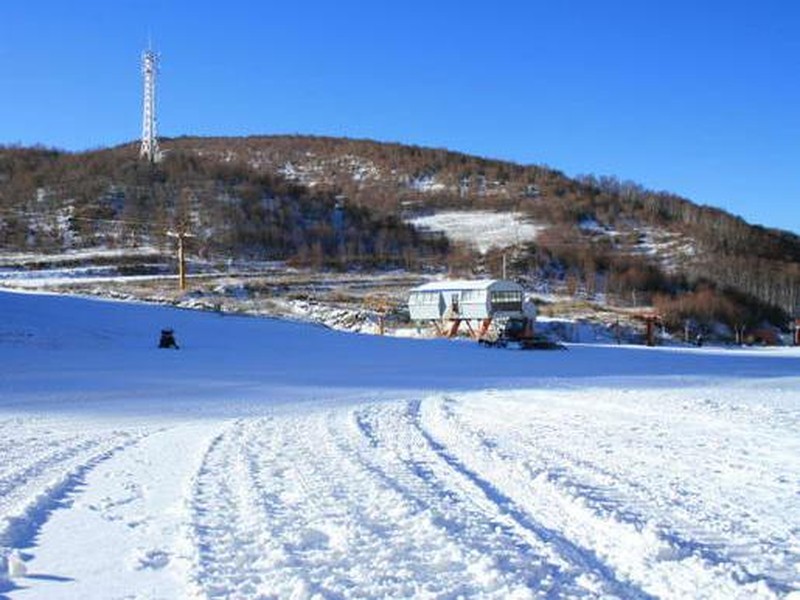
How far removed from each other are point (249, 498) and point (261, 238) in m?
103

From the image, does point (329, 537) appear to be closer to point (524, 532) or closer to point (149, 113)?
point (524, 532)

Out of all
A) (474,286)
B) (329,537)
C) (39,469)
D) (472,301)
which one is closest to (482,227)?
(474,286)

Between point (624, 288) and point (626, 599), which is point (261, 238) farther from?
point (626, 599)

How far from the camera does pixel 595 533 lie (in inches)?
214

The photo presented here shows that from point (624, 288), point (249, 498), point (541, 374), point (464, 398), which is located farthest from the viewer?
point (624, 288)

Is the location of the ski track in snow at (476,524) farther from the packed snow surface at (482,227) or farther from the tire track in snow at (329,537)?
the packed snow surface at (482,227)

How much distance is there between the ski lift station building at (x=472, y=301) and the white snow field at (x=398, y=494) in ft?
106

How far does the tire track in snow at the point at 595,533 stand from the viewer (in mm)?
4445

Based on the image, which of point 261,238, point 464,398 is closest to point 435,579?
point 464,398

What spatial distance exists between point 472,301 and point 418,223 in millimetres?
87290

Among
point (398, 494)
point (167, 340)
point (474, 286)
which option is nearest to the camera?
point (398, 494)

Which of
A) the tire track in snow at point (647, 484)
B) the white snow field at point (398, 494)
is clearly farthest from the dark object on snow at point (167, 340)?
Answer: the tire track in snow at point (647, 484)

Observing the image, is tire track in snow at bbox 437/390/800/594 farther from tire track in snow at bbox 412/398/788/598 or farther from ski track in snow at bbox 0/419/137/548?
ski track in snow at bbox 0/419/137/548

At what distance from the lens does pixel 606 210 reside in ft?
488
